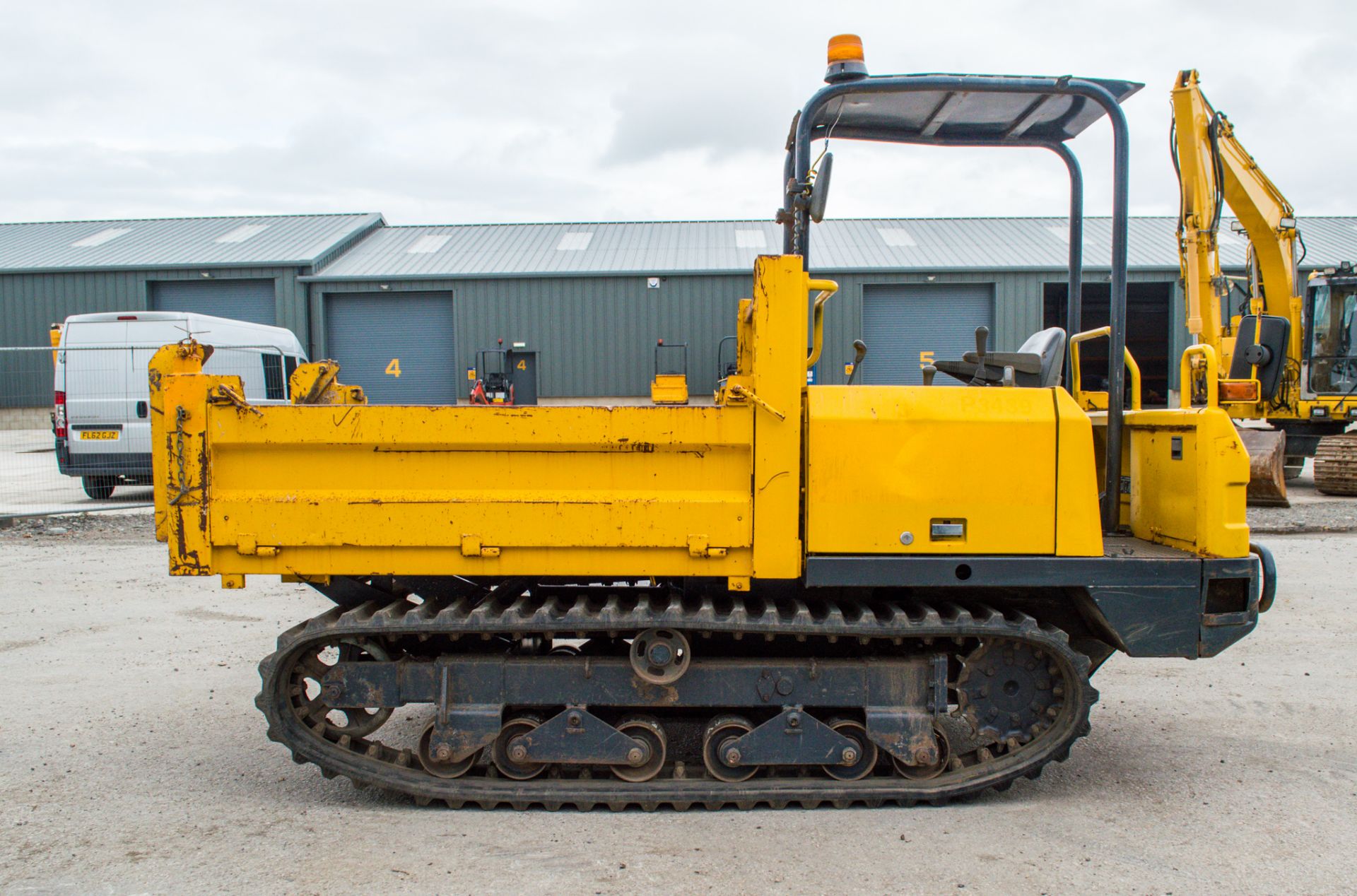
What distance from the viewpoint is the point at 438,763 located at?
364 centimetres

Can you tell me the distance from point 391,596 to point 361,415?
3.13 ft

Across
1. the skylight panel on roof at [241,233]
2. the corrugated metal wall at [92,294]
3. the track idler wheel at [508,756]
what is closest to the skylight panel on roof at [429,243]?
the corrugated metal wall at [92,294]

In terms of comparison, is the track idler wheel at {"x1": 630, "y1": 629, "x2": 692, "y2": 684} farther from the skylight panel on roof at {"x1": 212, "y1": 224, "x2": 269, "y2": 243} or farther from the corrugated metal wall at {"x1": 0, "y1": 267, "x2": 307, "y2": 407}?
the skylight panel on roof at {"x1": 212, "y1": 224, "x2": 269, "y2": 243}

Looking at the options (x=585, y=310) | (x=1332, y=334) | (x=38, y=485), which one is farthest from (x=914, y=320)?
(x=38, y=485)

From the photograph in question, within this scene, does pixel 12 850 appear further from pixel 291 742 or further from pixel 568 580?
pixel 568 580

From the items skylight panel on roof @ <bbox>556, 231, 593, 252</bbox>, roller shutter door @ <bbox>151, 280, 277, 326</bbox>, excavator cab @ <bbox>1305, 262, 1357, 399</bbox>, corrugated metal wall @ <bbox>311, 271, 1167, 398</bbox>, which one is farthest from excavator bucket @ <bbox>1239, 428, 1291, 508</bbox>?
roller shutter door @ <bbox>151, 280, 277, 326</bbox>

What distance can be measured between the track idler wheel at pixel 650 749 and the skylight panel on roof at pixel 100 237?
2870 cm

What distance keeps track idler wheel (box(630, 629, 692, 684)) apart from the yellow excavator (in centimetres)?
996

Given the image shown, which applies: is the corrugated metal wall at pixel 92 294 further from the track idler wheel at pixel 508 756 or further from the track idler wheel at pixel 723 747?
the track idler wheel at pixel 723 747

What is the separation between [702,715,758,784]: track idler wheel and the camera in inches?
141

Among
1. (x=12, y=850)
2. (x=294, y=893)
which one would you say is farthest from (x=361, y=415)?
(x=12, y=850)

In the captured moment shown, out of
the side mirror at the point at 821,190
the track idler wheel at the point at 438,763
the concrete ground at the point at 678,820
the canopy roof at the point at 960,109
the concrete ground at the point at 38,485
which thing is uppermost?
the canopy roof at the point at 960,109

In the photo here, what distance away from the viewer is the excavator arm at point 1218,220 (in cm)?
1132

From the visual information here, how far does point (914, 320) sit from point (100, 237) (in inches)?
927
